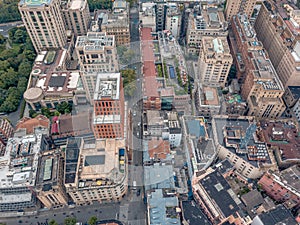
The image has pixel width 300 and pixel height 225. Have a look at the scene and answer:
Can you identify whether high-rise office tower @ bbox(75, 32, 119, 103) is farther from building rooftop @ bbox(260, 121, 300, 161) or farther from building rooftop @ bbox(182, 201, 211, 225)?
building rooftop @ bbox(260, 121, 300, 161)

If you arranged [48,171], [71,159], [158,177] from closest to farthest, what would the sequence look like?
[48,171] < [71,159] < [158,177]

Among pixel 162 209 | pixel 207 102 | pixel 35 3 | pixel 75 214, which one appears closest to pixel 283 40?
pixel 207 102

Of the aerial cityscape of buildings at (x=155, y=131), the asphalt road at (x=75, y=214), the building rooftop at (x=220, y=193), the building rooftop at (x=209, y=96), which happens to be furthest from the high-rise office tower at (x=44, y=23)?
the building rooftop at (x=220, y=193)

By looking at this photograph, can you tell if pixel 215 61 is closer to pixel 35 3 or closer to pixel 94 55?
pixel 94 55

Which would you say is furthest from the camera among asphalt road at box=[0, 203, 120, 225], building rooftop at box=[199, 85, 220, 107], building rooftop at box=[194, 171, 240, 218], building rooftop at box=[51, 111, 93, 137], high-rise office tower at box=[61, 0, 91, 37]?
high-rise office tower at box=[61, 0, 91, 37]

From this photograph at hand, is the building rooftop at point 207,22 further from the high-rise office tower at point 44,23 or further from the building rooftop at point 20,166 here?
the building rooftop at point 20,166

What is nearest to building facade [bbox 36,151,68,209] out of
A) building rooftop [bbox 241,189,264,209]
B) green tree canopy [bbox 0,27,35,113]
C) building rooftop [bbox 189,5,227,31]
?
green tree canopy [bbox 0,27,35,113]
